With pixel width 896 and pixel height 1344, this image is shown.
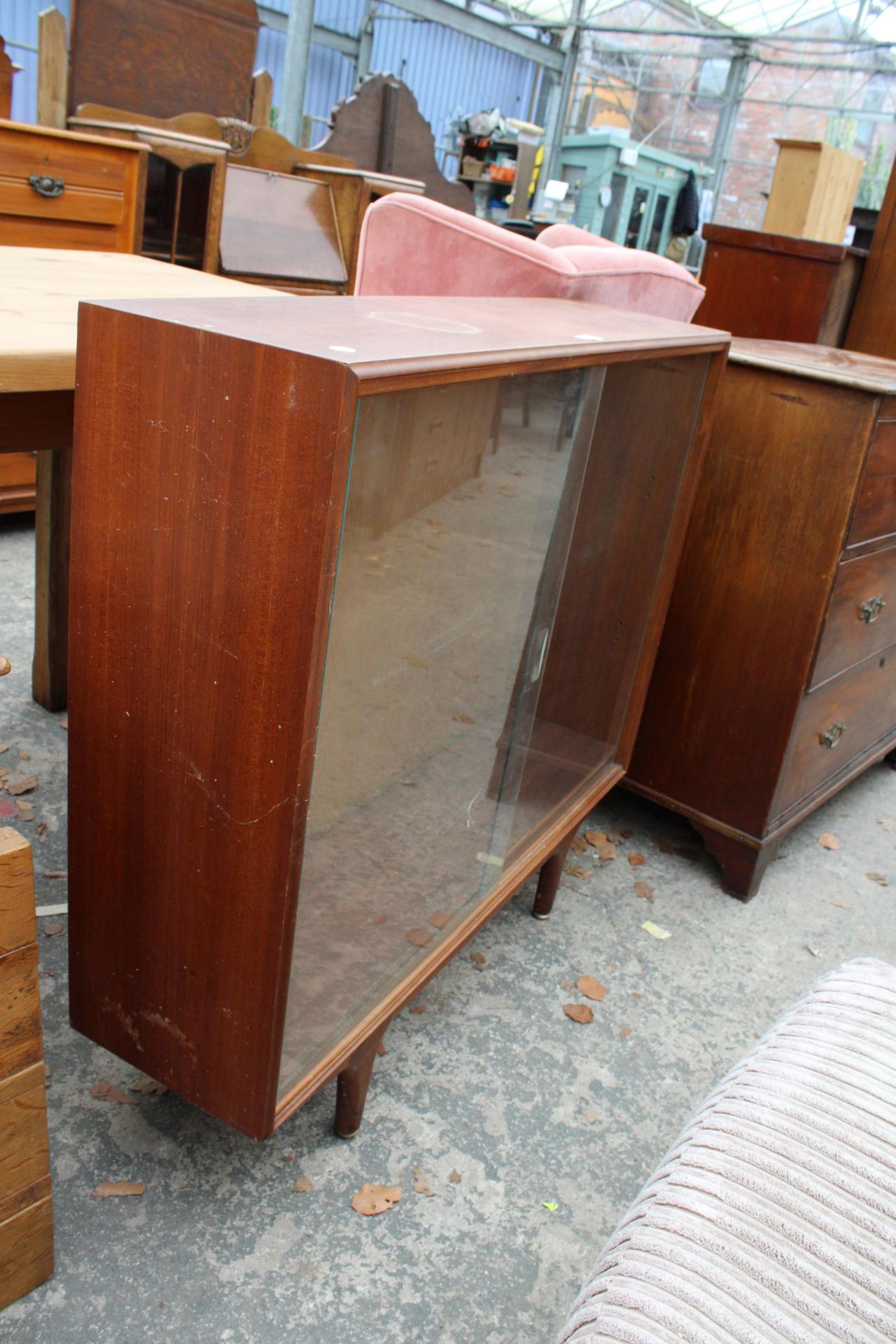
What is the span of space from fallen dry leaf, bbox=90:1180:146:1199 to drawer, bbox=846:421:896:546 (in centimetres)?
188

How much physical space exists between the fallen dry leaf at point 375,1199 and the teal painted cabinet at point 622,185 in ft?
44.7

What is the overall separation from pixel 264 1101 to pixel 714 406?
1.58 meters

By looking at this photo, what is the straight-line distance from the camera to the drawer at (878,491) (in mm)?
2238

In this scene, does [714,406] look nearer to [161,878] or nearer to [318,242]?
[161,878]

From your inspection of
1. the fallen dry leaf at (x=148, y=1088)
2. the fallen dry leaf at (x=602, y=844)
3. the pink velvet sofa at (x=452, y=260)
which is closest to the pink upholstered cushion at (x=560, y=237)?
the pink velvet sofa at (x=452, y=260)

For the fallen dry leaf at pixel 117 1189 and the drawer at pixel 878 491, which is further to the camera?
the drawer at pixel 878 491

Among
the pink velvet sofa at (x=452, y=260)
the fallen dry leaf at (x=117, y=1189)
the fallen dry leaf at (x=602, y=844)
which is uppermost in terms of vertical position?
the pink velvet sofa at (x=452, y=260)

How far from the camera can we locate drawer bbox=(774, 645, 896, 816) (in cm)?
250

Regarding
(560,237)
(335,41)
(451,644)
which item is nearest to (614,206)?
(335,41)

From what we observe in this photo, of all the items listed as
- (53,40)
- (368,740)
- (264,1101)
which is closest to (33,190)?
(53,40)

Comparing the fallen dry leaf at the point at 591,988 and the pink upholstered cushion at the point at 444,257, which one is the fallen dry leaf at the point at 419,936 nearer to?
the fallen dry leaf at the point at 591,988

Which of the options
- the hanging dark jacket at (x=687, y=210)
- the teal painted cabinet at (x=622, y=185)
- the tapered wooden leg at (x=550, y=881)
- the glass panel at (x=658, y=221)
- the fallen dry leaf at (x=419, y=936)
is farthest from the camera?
the glass panel at (x=658, y=221)

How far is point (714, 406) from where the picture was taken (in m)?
2.12

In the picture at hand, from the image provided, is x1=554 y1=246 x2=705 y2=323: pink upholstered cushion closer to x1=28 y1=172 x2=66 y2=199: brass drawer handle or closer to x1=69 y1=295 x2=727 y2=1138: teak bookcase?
x1=69 y1=295 x2=727 y2=1138: teak bookcase
